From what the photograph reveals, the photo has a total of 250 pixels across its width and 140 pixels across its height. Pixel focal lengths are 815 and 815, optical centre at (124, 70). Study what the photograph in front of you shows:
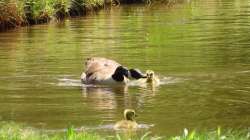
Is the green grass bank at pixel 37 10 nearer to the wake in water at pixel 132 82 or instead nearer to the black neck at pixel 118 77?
the wake in water at pixel 132 82

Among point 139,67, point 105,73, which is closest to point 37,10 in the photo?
point 139,67

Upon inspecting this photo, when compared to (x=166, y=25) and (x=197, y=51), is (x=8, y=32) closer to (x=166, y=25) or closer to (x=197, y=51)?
Answer: (x=166, y=25)

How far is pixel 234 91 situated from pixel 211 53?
19.9 ft

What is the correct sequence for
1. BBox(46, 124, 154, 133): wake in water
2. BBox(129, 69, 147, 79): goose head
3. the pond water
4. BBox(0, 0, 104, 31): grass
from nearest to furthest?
BBox(46, 124, 154, 133): wake in water, the pond water, BBox(129, 69, 147, 79): goose head, BBox(0, 0, 104, 31): grass

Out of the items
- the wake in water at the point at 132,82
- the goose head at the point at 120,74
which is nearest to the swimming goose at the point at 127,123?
the wake in water at the point at 132,82

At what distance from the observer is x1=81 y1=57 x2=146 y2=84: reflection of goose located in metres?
17.4

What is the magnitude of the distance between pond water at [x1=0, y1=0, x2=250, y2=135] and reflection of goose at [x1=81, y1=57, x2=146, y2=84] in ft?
1.04

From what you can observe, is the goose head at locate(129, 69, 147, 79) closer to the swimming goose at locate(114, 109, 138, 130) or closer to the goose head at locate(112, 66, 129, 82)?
the goose head at locate(112, 66, 129, 82)

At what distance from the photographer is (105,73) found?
696 inches

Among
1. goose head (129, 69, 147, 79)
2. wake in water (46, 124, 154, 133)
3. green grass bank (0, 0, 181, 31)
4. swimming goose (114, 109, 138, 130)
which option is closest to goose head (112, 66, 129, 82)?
goose head (129, 69, 147, 79)

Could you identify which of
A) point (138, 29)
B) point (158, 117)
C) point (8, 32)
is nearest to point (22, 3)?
point (8, 32)

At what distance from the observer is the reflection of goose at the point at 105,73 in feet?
57.1

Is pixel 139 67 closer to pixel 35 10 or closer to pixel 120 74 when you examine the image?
pixel 120 74

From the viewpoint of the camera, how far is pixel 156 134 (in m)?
11.7
